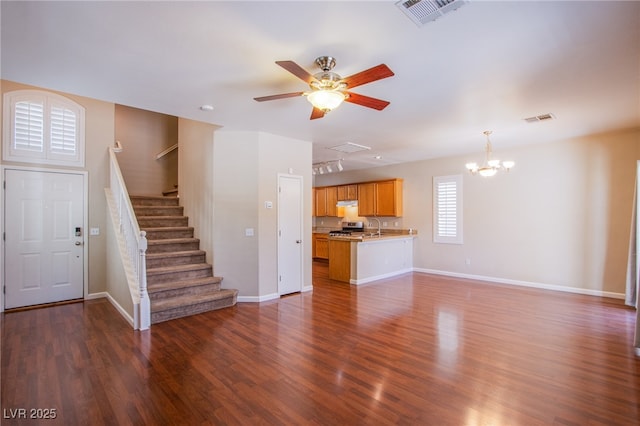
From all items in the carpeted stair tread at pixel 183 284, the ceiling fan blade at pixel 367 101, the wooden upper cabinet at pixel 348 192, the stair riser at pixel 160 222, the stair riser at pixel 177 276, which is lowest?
the carpeted stair tread at pixel 183 284

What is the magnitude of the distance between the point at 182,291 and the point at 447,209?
580cm

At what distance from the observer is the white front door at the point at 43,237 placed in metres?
4.55

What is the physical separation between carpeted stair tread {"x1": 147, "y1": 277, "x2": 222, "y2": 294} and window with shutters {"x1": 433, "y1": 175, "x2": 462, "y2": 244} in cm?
511

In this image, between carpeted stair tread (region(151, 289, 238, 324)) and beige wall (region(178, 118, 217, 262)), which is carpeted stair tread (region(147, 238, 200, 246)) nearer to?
beige wall (region(178, 118, 217, 262))

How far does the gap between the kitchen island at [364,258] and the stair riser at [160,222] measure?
303cm

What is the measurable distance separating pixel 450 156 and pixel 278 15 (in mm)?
6005

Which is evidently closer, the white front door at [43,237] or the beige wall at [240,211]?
the white front door at [43,237]

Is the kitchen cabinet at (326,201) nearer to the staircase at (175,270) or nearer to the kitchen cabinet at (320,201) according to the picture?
the kitchen cabinet at (320,201)

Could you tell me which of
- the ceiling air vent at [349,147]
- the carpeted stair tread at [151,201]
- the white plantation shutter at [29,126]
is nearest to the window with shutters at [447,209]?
the ceiling air vent at [349,147]

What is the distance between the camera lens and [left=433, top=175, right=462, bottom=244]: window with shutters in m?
7.02

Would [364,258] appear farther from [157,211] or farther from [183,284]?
[157,211]

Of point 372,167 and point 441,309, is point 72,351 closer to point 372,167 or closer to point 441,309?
point 441,309

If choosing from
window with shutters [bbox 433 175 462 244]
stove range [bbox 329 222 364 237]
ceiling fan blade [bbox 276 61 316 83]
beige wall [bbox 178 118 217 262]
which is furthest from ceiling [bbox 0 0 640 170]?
stove range [bbox 329 222 364 237]

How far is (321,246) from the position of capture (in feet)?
30.5
